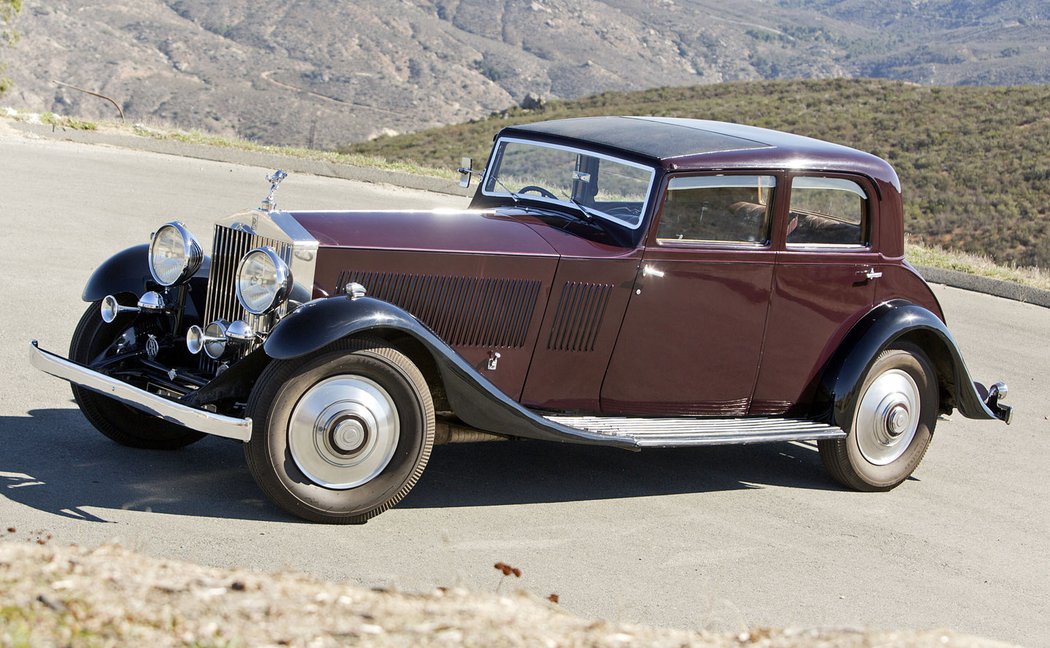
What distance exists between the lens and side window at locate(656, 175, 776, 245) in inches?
217

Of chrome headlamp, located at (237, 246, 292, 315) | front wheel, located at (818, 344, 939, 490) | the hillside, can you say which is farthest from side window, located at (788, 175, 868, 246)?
the hillside

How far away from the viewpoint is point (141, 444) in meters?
5.49

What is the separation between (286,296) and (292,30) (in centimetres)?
12072

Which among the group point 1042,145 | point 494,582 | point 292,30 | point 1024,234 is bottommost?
point 494,582

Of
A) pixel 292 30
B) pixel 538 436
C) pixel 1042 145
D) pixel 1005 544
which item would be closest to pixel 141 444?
pixel 538 436

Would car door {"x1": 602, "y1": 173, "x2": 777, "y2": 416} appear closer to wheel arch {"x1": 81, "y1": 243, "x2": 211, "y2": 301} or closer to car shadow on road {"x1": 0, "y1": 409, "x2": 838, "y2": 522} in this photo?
car shadow on road {"x1": 0, "y1": 409, "x2": 838, "y2": 522}

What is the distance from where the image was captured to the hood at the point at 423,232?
495cm

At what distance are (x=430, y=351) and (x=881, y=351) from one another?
2.63 metres

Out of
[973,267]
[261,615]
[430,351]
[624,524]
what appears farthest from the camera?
[973,267]

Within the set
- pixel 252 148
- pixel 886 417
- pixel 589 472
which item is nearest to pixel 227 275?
pixel 589 472

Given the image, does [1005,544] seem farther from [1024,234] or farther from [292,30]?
[292,30]

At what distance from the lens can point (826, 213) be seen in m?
6.09

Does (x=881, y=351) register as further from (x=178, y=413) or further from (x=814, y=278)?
(x=178, y=413)

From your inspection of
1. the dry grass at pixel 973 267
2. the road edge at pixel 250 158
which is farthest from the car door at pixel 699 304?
the road edge at pixel 250 158
